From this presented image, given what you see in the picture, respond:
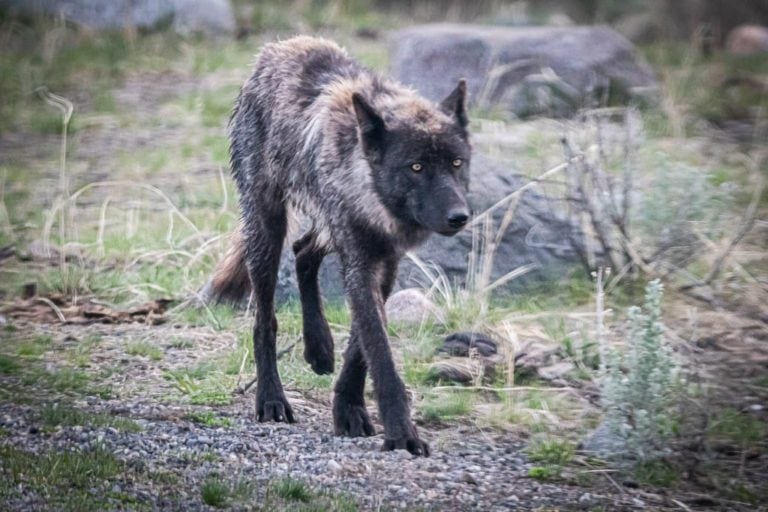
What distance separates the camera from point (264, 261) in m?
7.14

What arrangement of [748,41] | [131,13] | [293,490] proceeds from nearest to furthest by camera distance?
[293,490]
[131,13]
[748,41]

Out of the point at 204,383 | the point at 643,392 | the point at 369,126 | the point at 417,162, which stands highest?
the point at 369,126

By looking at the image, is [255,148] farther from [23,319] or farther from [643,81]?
[643,81]

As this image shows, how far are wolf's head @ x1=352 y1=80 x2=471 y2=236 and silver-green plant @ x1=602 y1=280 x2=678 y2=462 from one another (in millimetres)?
995

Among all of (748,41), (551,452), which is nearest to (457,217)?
(551,452)

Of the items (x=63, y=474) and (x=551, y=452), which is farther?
(x=551, y=452)

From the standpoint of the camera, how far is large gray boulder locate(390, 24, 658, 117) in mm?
12766

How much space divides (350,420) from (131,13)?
11.1 meters

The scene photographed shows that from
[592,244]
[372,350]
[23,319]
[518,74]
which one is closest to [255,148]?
[372,350]

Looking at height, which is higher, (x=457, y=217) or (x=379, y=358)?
(x=457, y=217)

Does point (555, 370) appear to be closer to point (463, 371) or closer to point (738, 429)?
point (463, 371)

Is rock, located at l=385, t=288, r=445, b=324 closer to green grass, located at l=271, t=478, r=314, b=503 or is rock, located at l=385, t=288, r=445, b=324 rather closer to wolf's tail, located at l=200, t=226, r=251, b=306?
wolf's tail, located at l=200, t=226, r=251, b=306

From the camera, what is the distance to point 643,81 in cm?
1345

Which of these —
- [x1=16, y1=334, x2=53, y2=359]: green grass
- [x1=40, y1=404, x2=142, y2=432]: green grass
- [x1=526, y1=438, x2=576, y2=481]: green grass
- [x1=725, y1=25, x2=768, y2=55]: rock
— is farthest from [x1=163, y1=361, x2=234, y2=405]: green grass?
[x1=725, y1=25, x2=768, y2=55]: rock
